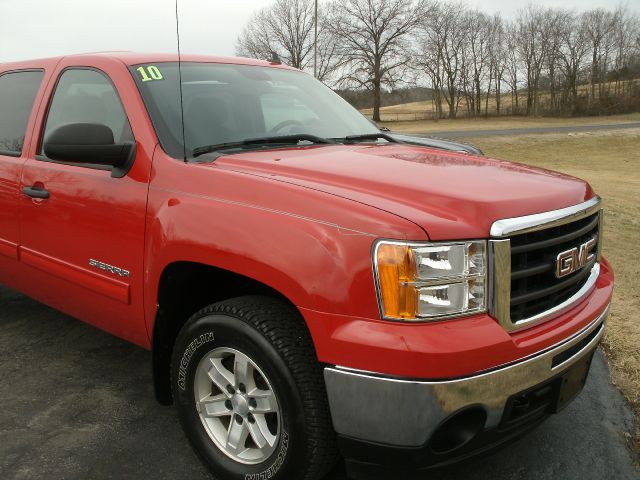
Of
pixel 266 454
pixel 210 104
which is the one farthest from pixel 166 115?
pixel 266 454

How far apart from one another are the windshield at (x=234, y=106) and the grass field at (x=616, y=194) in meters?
2.15

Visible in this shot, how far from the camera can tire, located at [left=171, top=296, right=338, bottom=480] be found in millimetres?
2115

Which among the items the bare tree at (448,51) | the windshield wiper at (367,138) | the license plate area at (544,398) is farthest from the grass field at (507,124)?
the license plate area at (544,398)

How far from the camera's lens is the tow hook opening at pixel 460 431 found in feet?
6.60

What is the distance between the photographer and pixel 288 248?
6.96 feet

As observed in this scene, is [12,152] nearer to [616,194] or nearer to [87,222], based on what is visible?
[87,222]

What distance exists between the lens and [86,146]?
2715 mm

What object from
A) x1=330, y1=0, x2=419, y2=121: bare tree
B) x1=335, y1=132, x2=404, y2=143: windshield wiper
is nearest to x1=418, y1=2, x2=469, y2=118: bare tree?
x1=330, y1=0, x2=419, y2=121: bare tree

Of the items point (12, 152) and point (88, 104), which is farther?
point (12, 152)

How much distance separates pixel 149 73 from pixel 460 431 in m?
2.24

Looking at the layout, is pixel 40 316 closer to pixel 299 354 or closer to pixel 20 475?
pixel 20 475

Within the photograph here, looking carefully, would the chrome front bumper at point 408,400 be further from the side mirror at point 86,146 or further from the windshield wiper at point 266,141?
the side mirror at point 86,146

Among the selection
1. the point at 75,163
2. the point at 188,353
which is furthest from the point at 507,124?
the point at 188,353

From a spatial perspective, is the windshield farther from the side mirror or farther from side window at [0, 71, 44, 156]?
side window at [0, 71, 44, 156]
